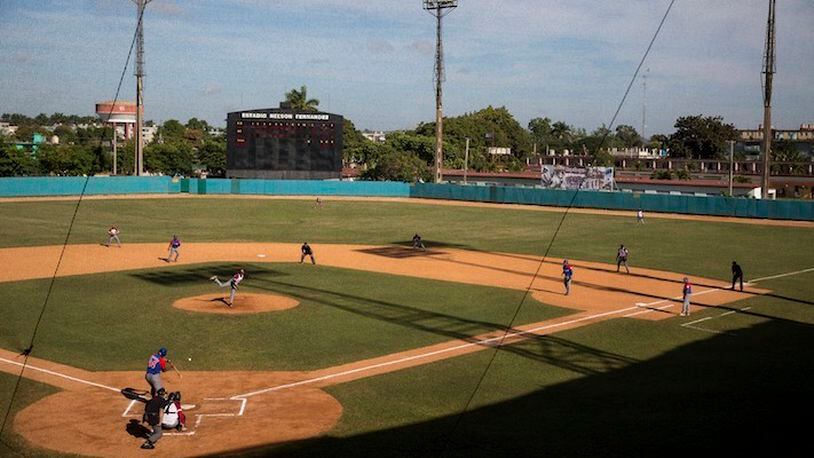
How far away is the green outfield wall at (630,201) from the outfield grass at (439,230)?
536 centimetres

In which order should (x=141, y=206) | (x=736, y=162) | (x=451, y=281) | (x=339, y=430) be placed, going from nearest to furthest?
(x=339, y=430), (x=451, y=281), (x=141, y=206), (x=736, y=162)

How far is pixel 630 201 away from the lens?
77.4 m

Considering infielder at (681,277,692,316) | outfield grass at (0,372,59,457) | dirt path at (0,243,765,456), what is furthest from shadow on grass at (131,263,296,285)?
infielder at (681,277,692,316)

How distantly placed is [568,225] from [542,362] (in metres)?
43.3

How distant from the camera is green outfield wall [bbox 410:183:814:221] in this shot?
6681 cm

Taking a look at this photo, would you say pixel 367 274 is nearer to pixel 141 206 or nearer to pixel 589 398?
pixel 589 398

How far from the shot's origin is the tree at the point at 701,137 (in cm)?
13600

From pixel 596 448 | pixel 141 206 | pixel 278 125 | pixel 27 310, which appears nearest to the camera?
pixel 596 448

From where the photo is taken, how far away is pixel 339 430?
16.1m

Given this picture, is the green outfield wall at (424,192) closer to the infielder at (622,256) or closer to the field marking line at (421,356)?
the infielder at (622,256)

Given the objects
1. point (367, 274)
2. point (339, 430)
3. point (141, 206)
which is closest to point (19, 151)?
point (141, 206)

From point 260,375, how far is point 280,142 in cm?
6750

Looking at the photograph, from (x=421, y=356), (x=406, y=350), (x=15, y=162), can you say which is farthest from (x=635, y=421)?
(x=15, y=162)

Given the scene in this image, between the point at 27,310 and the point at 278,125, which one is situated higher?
the point at 278,125
